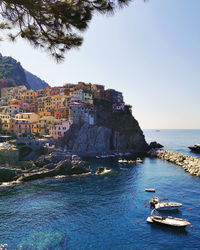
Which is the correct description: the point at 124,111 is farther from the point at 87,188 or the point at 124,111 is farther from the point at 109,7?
the point at 109,7

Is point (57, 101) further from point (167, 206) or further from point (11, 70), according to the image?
point (11, 70)

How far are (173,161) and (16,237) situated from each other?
64.9 metres

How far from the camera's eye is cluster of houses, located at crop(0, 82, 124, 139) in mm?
86938

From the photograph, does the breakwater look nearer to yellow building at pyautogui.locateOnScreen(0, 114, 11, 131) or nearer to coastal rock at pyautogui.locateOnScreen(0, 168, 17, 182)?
coastal rock at pyautogui.locateOnScreen(0, 168, 17, 182)

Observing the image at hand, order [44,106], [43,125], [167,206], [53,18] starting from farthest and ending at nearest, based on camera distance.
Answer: [44,106] < [43,125] < [167,206] < [53,18]

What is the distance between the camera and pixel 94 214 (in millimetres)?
32594

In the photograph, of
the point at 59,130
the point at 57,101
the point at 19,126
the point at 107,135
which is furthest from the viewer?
the point at 57,101

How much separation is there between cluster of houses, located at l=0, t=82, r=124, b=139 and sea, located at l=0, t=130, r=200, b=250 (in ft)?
134

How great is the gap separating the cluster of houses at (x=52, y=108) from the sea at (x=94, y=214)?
4094 cm

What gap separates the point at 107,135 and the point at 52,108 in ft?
101

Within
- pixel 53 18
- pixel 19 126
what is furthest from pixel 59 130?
pixel 53 18

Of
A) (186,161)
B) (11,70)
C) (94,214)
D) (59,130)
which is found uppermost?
Result: (11,70)

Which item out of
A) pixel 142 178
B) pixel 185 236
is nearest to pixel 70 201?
pixel 185 236

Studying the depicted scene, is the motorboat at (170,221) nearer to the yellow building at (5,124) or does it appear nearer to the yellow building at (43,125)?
the yellow building at (43,125)
